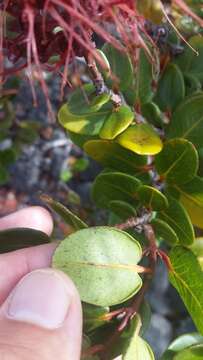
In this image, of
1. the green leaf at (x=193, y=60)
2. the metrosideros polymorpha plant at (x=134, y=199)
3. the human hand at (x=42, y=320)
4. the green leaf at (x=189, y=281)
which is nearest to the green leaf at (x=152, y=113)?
the metrosideros polymorpha plant at (x=134, y=199)

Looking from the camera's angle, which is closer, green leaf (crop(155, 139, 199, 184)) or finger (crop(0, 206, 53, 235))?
green leaf (crop(155, 139, 199, 184))

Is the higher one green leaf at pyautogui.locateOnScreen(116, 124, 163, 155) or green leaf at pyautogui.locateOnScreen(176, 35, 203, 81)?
green leaf at pyautogui.locateOnScreen(176, 35, 203, 81)

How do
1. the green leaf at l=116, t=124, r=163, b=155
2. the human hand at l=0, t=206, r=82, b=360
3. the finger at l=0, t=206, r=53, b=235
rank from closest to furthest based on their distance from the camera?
1. the human hand at l=0, t=206, r=82, b=360
2. the green leaf at l=116, t=124, r=163, b=155
3. the finger at l=0, t=206, r=53, b=235

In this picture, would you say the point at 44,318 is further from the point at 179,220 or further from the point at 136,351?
the point at 179,220

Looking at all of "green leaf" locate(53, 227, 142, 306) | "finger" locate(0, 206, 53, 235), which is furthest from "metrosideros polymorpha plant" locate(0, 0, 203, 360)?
"finger" locate(0, 206, 53, 235)

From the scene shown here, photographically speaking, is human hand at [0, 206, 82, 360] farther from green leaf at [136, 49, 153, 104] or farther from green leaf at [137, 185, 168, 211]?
green leaf at [136, 49, 153, 104]

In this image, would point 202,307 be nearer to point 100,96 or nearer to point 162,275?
point 100,96

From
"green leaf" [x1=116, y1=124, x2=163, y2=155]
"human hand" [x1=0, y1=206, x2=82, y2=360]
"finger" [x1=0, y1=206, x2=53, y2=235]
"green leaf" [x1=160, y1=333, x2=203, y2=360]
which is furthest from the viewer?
"finger" [x1=0, y1=206, x2=53, y2=235]
